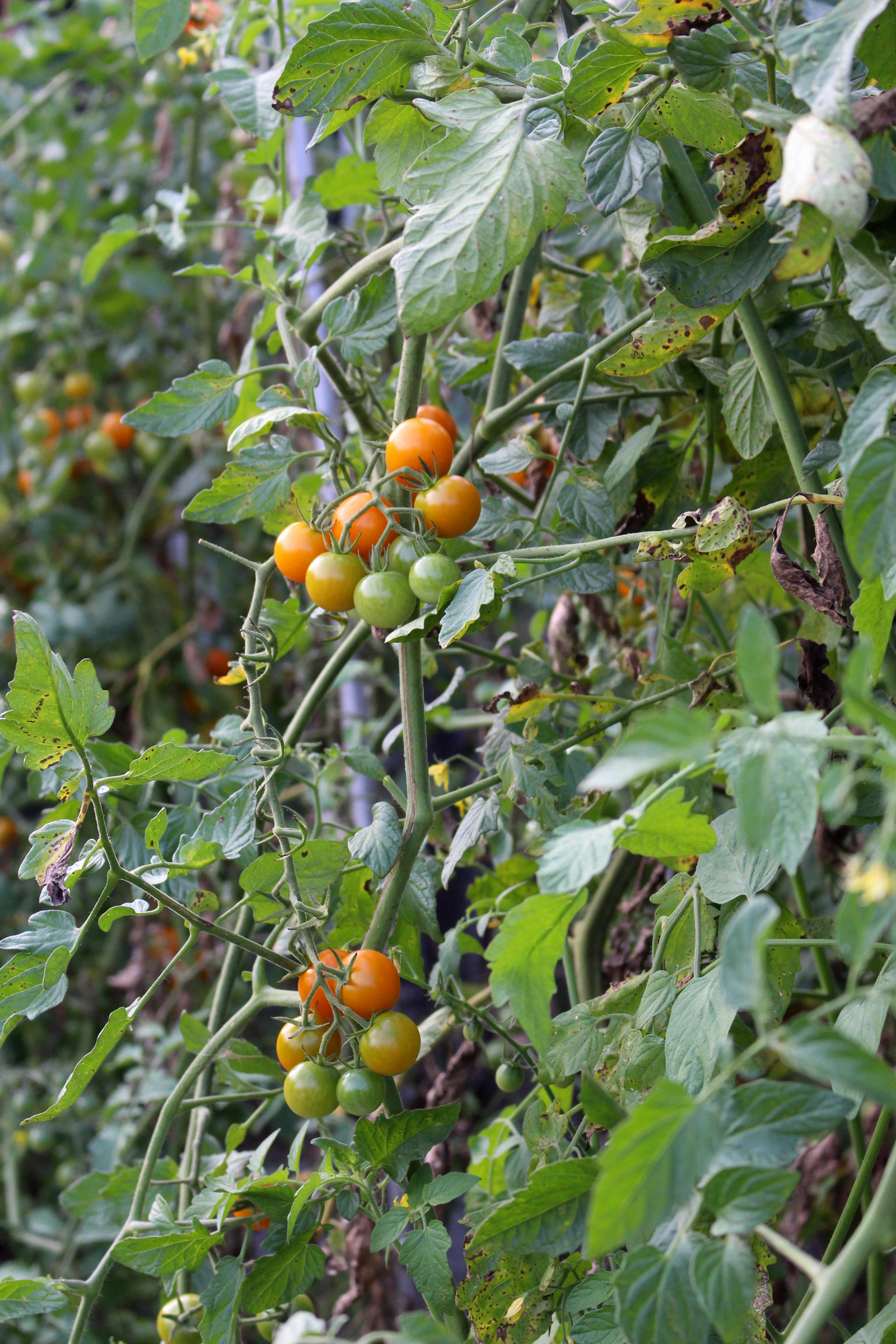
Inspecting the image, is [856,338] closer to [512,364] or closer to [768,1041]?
[512,364]

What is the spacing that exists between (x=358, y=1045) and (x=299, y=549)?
0.27 meters

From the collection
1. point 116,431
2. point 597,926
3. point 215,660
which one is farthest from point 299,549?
point 116,431

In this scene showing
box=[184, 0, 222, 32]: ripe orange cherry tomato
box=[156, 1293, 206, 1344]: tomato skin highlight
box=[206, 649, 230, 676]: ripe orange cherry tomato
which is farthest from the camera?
box=[206, 649, 230, 676]: ripe orange cherry tomato

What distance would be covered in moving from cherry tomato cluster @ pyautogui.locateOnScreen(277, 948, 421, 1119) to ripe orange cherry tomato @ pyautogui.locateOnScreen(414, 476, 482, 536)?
0.23 metres

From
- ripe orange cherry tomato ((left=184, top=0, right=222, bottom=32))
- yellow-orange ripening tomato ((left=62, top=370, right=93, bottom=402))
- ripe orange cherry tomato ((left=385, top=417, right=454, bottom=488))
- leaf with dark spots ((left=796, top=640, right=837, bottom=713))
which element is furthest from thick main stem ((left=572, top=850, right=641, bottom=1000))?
yellow-orange ripening tomato ((left=62, top=370, right=93, bottom=402))

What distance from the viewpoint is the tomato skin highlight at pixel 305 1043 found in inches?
21.5

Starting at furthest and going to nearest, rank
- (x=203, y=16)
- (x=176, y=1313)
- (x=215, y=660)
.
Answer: (x=215, y=660), (x=203, y=16), (x=176, y=1313)

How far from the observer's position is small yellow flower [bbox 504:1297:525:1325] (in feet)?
1.76

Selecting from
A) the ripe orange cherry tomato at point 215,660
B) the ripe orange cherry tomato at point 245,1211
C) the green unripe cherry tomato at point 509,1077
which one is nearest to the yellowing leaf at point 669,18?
the green unripe cherry tomato at point 509,1077

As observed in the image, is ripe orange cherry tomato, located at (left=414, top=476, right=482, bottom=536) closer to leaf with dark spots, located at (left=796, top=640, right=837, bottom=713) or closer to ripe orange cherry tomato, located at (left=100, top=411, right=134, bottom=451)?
leaf with dark spots, located at (left=796, top=640, right=837, bottom=713)

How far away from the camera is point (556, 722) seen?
2.51 ft

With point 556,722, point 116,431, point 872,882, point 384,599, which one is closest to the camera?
point 872,882

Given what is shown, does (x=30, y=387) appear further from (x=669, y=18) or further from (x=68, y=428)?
(x=669, y=18)

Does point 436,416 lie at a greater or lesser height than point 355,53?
lesser
